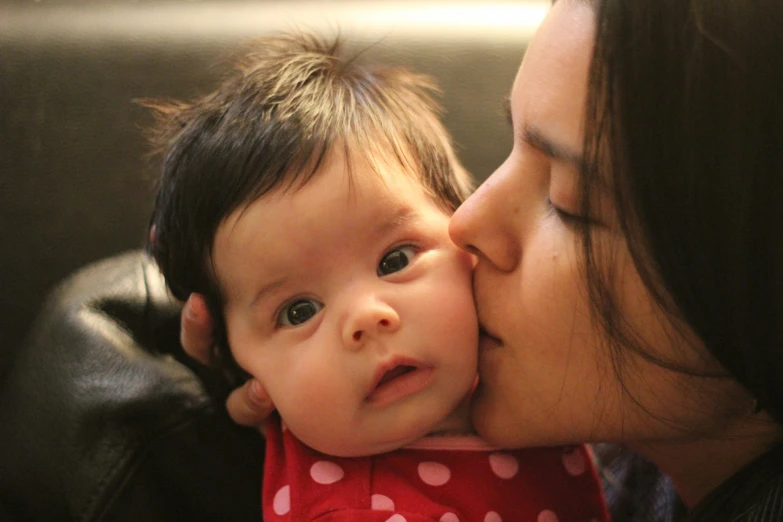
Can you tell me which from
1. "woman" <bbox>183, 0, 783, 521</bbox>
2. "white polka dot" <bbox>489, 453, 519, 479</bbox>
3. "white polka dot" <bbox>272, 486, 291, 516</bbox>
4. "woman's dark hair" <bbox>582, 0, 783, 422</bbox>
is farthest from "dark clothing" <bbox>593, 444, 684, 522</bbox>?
"white polka dot" <bbox>272, 486, 291, 516</bbox>

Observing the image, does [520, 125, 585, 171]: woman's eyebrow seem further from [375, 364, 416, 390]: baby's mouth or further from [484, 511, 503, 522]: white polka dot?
[484, 511, 503, 522]: white polka dot

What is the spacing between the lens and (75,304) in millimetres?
985

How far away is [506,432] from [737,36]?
1.39ft

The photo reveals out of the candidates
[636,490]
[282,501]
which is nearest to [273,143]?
[282,501]

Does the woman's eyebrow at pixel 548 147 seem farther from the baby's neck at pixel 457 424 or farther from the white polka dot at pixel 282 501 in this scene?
the white polka dot at pixel 282 501

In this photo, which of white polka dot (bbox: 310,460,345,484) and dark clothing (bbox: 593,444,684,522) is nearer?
white polka dot (bbox: 310,460,345,484)

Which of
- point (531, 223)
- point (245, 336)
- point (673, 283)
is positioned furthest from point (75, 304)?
point (673, 283)

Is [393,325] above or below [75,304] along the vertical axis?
above

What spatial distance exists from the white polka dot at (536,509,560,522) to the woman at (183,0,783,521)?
84mm

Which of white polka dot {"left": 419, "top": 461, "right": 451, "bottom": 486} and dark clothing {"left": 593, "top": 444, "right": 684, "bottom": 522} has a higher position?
white polka dot {"left": 419, "top": 461, "right": 451, "bottom": 486}

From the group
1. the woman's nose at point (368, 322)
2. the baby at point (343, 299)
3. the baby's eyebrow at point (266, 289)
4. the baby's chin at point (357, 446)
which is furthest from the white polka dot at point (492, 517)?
the baby's eyebrow at point (266, 289)

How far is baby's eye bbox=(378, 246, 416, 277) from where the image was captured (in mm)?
809

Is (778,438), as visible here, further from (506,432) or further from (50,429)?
(50,429)

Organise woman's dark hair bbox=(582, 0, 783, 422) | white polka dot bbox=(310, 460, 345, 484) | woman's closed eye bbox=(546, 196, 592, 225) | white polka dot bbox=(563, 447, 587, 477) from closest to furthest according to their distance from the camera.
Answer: woman's dark hair bbox=(582, 0, 783, 422) < woman's closed eye bbox=(546, 196, 592, 225) < white polka dot bbox=(310, 460, 345, 484) < white polka dot bbox=(563, 447, 587, 477)
